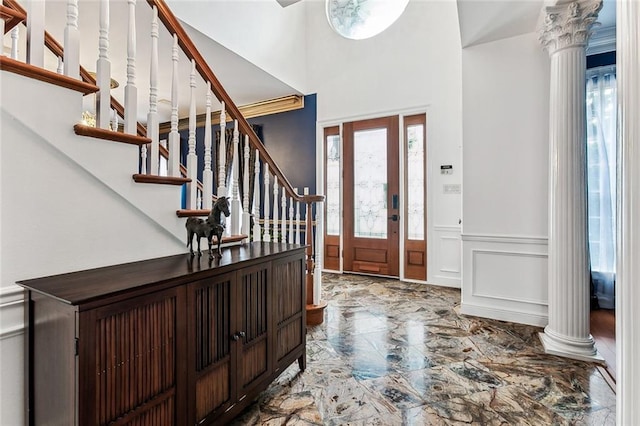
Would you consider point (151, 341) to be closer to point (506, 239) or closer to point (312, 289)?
point (312, 289)

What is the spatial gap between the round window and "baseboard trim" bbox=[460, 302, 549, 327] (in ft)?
13.2

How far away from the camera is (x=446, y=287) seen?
13.9ft

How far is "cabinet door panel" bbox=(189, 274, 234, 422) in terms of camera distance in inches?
51.5

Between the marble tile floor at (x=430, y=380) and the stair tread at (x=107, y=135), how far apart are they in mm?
1511

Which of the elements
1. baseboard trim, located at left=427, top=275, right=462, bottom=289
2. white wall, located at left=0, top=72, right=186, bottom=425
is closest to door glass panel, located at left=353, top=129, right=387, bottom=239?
baseboard trim, located at left=427, top=275, right=462, bottom=289

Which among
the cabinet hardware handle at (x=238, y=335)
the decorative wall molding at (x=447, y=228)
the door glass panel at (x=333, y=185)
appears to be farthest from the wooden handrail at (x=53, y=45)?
the decorative wall molding at (x=447, y=228)

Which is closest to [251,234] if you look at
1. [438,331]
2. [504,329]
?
[438,331]

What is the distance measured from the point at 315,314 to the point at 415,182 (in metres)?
2.54

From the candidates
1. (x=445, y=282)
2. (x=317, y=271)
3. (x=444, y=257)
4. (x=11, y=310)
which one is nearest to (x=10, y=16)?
(x=11, y=310)

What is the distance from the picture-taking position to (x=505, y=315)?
3029mm

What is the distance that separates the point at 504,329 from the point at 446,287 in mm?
1404

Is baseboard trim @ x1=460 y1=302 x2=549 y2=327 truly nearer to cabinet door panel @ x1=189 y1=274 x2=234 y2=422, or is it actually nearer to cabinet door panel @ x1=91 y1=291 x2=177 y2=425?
cabinet door panel @ x1=189 y1=274 x2=234 y2=422

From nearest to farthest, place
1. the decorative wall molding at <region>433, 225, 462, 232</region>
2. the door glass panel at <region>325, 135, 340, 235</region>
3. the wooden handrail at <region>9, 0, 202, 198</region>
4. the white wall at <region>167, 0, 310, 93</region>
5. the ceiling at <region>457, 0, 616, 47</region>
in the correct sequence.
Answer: the wooden handrail at <region>9, 0, 202, 198</region>, the ceiling at <region>457, 0, 616, 47</region>, the white wall at <region>167, 0, 310, 93</region>, the decorative wall molding at <region>433, 225, 462, 232</region>, the door glass panel at <region>325, 135, 340, 235</region>

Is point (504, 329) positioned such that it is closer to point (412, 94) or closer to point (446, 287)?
point (446, 287)
